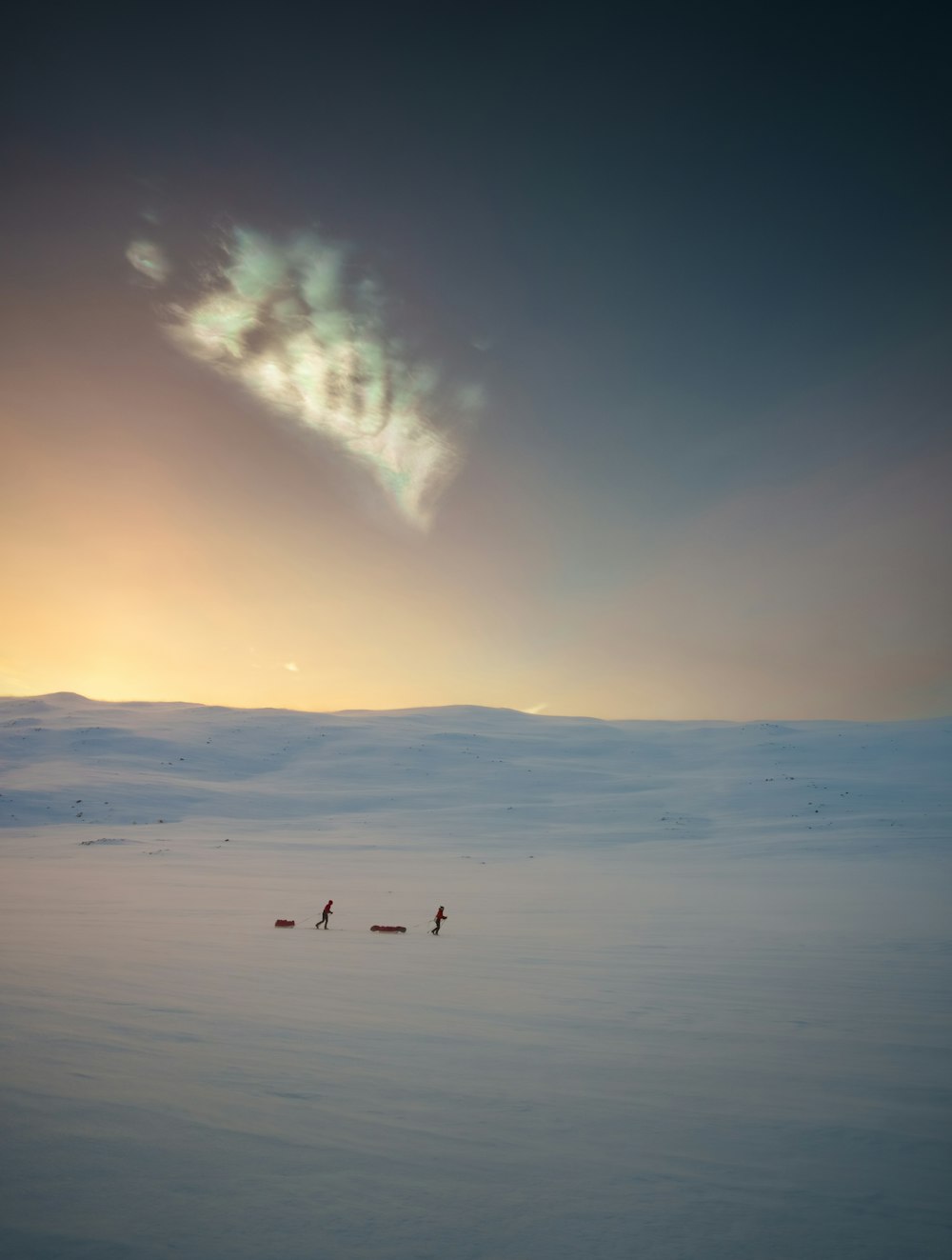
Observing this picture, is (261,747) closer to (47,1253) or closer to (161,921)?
(161,921)

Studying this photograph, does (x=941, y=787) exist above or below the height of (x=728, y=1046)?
above

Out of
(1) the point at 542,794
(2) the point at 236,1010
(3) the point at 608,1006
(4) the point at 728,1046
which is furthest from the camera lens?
(1) the point at 542,794

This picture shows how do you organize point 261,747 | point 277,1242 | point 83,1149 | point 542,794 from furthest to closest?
1. point 261,747
2. point 542,794
3. point 83,1149
4. point 277,1242

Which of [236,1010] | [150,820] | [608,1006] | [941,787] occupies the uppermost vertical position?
[941,787]

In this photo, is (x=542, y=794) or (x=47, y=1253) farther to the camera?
(x=542, y=794)

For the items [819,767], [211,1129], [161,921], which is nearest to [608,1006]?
[211,1129]

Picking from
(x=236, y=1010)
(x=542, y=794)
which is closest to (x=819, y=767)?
(x=542, y=794)
